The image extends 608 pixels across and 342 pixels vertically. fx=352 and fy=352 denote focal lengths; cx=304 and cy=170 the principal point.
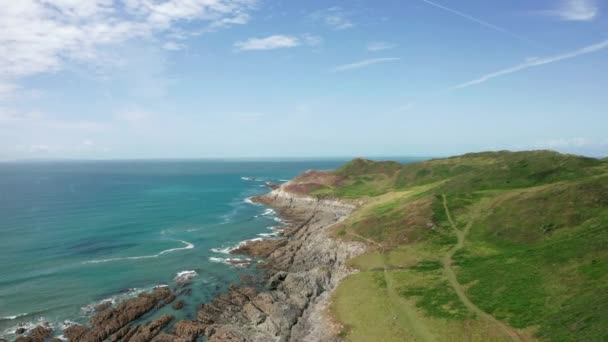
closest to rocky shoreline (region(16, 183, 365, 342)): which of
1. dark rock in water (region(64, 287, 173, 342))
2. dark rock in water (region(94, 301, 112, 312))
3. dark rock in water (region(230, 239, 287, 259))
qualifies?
dark rock in water (region(64, 287, 173, 342))

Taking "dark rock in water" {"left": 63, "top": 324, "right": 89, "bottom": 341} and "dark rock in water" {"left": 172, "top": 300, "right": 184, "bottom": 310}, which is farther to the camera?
"dark rock in water" {"left": 172, "top": 300, "right": 184, "bottom": 310}

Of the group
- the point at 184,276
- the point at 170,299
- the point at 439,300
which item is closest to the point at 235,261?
the point at 184,276

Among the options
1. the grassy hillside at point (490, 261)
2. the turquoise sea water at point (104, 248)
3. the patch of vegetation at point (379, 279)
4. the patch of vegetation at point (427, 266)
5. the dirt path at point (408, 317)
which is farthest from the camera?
the patch of vegetation at point (427, 266)

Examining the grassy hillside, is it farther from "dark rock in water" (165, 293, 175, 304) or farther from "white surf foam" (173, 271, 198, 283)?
"white surf foam" (173, 271, 198, 283)

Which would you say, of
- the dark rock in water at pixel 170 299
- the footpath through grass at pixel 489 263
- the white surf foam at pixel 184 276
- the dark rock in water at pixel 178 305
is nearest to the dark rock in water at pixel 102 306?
the dark rock in water at pixel 170 299

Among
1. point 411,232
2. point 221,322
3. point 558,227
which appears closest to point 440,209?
point 411,232

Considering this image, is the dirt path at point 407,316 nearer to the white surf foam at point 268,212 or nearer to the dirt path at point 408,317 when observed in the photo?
the dirt path at point 408,317
